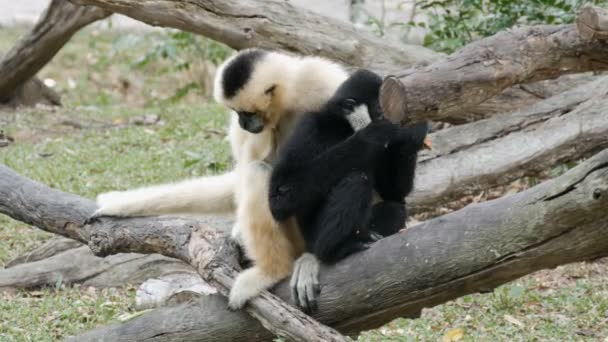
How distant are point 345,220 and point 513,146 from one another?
317 centimetres

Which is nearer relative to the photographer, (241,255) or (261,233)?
(261,233)

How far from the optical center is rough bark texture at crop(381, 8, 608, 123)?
12.5 ft

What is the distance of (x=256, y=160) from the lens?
15.4 feet

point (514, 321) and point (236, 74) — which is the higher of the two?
point (236, 74)

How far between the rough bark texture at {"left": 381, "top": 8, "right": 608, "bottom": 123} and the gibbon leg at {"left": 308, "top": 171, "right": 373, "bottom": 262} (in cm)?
51

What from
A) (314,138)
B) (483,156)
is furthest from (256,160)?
(483,156)

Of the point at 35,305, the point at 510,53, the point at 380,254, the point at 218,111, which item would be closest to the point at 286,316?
→ the point at 380,254

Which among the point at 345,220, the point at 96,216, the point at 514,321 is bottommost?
the point at 514,321

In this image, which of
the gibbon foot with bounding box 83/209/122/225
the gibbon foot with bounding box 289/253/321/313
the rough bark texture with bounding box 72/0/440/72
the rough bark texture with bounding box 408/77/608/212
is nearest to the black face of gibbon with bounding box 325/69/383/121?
the gibbon foot with bounding box 289/253/321/313

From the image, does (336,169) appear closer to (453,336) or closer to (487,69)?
(487,69)

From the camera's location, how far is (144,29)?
16.2 m

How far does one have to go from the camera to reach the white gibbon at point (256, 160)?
4477 mm

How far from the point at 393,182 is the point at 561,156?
2.69 m

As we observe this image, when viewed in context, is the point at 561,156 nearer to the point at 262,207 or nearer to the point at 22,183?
the point at 262,207
